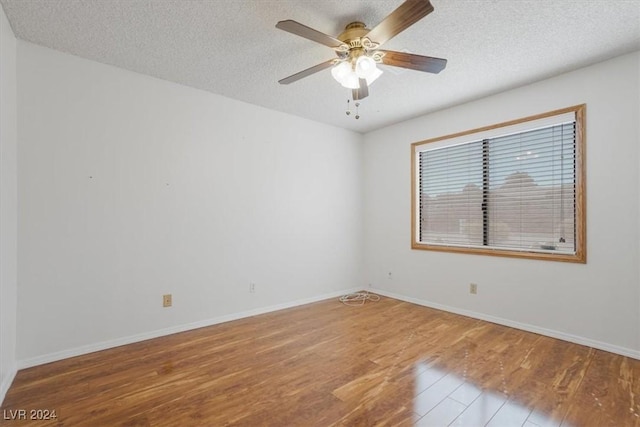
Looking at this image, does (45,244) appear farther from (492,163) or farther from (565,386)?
(492,163)

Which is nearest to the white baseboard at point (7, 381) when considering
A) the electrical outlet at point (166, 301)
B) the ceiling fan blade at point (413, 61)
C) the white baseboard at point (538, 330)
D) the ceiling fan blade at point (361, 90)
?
the electrical outlet at point (166, 301)

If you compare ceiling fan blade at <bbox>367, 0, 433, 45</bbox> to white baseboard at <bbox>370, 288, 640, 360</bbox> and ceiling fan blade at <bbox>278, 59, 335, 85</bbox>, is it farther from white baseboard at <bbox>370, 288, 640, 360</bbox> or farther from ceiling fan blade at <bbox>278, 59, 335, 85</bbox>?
white baseboard at <bbox>370, 288, 640, 360</bbox>

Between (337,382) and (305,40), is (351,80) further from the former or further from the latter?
(337,382)

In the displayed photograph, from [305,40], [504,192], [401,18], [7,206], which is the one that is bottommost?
[7,206]

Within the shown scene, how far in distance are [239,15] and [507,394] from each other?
10.0 feet

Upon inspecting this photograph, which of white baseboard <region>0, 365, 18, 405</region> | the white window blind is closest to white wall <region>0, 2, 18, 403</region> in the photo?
white baseboard <region>0, 365, 18, 405</region>

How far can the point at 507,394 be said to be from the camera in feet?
6.39

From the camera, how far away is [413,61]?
2.05 meters

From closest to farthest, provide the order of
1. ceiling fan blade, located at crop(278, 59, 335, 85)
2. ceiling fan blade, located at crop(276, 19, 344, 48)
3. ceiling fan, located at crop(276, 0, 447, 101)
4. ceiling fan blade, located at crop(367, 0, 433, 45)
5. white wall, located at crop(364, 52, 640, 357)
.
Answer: ceiling fan blade, located at crop(367, 0, 433, 45) < ceiling fan blade, located at crop(276, 19, 344, 48) < ceiling fan, located at crop(276, 0, 447, 101) < ceiling fan blade, located at crop(278, 59, 335, 85) < white wall, located at crop(364, 52, 640, 357)

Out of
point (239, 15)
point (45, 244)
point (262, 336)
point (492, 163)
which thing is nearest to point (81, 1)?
point (239, 15)

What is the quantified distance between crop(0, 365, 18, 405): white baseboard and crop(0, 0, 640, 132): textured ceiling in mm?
2404

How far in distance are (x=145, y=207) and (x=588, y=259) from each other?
160 inches

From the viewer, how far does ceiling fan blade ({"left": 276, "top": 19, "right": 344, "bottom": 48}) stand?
5.49 ft

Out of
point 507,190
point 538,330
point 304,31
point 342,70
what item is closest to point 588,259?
point 538,330
